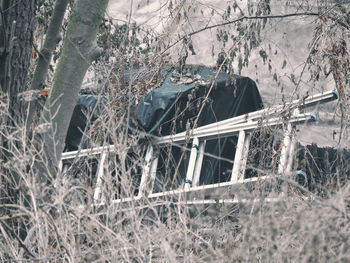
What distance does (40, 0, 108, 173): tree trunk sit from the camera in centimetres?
514

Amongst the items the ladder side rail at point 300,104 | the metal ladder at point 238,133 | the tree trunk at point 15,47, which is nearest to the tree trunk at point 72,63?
the tree trunk at point 15,47

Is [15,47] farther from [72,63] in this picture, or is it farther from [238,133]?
[238,133]

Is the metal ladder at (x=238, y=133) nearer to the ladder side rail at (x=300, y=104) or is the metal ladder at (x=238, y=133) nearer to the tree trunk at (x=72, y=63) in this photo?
the ladder side rail at (x=300, y=104)

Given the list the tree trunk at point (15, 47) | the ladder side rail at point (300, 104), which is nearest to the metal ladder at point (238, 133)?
the ladder side rail at point (300, 104)

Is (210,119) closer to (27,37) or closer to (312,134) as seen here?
(312,134)

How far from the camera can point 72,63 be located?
517 centimetres

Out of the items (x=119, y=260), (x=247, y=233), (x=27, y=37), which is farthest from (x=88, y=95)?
(x=247, y=233)

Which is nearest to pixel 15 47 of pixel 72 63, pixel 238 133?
pixel 72 63

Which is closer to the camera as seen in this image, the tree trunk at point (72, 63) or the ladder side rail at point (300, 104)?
the tree trunk at point (72, 63)

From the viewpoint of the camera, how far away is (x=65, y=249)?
378 cm

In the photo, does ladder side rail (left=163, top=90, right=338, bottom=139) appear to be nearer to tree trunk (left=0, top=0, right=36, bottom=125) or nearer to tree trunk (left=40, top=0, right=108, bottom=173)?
tree trunk (left=40, top=0, right=108, bottom=173)

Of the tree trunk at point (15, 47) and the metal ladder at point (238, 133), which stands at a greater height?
the tree trunk at point (15, 47)

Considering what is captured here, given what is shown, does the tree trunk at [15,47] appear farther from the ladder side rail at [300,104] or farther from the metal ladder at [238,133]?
the ladder side rail at [300,104]

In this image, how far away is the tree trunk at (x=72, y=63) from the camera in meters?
5.14
